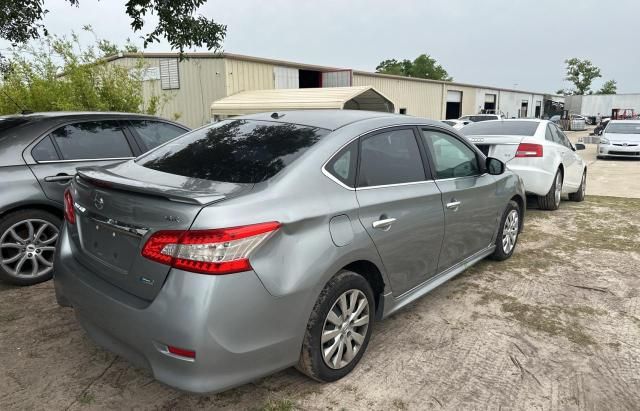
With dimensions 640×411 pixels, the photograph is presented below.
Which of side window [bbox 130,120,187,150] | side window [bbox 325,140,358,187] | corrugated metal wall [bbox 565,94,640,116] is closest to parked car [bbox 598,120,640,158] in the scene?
side window [bbox 130,120,187,150]

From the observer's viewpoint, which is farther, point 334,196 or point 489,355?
point 489,355

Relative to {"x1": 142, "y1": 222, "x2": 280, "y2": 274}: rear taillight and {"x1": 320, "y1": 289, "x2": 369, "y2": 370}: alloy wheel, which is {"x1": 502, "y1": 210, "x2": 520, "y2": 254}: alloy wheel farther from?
{"x1": 142, "y1": 222, "x2": 280, "y2": 274}: rear taillight

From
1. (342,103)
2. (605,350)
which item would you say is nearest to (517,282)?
(605,350)

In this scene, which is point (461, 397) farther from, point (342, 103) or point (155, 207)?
point (342, 103)

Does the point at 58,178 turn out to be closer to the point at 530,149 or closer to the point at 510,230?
the point at 510,230

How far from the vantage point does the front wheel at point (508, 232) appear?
4590mm

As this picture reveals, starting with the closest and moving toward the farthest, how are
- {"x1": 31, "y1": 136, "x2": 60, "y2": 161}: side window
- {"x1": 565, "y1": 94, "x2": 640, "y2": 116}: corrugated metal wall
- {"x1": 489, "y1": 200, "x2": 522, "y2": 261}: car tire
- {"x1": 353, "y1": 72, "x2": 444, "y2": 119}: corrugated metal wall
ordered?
{"x1": 31, "y1": 136, "x2": 60, "y2": 161}: side window → {"x1": 489, "y1": 200, "x2": 522, "y2": 261}: car tire → {"x1": 353, "y1": 72, "x2": 444, "y2": 119}: corrugated metal wall → {"x1": 565, "y1": 94, "x2": 640, "y2": 116}: corrugated metal wall

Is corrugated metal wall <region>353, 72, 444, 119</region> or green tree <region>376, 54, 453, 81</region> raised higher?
green tree <region>376, 54, 453, 81</region>

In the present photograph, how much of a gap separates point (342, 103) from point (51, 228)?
12638mm

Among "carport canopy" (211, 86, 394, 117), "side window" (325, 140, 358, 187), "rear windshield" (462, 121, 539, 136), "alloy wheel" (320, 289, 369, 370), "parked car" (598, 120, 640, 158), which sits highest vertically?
"carport canopy" (211, 86, 394, 117)

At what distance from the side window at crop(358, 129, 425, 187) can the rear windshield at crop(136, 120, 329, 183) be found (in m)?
0.34

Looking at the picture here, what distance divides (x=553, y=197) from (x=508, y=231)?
3040 millimetres

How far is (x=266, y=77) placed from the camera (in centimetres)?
1995

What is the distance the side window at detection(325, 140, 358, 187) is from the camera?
8.71ft
